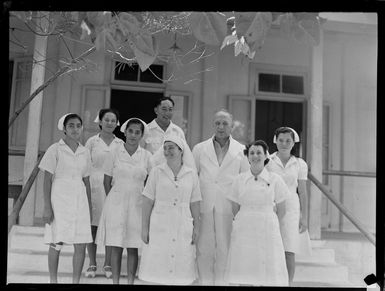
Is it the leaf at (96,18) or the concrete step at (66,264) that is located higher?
the leaf at (96,18)

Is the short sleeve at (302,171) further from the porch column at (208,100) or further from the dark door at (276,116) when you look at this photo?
the porch column at (208,100)

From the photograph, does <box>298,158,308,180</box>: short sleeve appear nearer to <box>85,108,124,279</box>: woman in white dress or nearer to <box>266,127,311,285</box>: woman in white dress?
<box>266,127,311,285</box>: woman in white dress

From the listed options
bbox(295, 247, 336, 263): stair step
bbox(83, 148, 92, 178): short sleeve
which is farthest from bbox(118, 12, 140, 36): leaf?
bbox(295, 247, 336, 263): stair step

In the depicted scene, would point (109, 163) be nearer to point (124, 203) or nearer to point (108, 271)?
point (124, 203)

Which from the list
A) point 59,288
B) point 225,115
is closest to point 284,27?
point 59,288

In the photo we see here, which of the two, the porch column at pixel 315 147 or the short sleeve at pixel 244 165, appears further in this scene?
the porch column at pixel 315 147

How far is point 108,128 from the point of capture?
4.80 meters

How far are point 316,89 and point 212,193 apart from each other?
7.73ft

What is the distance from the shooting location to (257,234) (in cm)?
427

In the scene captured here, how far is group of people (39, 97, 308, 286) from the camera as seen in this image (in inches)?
167

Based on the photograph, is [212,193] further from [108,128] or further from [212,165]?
[108,128]

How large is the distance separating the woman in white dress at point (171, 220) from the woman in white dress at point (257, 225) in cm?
36

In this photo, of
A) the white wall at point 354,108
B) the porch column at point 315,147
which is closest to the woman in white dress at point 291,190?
the white wall at point 354,108

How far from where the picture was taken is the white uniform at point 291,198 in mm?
4582
